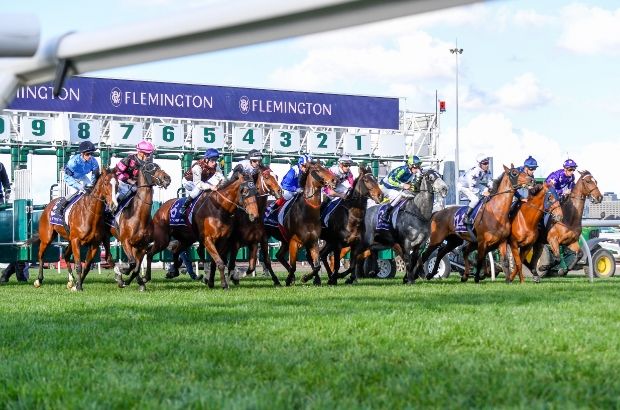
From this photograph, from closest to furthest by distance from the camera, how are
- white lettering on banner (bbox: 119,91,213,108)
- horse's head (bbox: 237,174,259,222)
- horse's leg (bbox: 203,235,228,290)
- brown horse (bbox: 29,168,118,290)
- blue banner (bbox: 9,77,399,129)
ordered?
1. brown horse (bbox: 29,168,118,290)
2. horse's leg (bbox: 203,235,228,290)
3. horse's head (bbox: 237,174,259,222)
4. blue banner (bbox: 9,77,399,129)
5. white lettering on banner (bbox: 119,91,213,108)

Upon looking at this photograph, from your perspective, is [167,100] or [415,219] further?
[167,100]

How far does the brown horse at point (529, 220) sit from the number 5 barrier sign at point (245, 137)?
20313mm

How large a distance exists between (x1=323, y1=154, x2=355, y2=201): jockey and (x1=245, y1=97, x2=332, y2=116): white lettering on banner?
20.1m

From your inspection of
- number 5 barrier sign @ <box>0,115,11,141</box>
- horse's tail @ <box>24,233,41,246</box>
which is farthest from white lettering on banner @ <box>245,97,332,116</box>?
horse's tail @ <box>24,233,41,246</box>

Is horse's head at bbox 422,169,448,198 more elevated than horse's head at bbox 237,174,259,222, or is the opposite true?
horse's head at bbox 422,169,448,198

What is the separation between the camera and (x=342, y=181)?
61.4 feet

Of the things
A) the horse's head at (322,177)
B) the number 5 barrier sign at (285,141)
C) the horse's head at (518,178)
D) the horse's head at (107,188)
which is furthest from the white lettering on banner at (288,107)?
the horse's head at (107,188)

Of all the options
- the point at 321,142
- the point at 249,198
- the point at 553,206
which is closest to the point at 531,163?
the point at 553,206

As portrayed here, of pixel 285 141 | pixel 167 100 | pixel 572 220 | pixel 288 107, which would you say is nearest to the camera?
pixel 572 220

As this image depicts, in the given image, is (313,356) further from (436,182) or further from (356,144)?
(356,144)

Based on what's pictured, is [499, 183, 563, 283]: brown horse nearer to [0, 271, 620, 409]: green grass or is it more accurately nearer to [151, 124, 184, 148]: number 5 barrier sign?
[0, 271, 620, 409]: green grass

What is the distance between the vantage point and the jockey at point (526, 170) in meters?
19.0

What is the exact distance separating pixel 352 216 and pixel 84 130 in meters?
19.0

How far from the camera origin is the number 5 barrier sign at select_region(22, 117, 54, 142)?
112 ft
